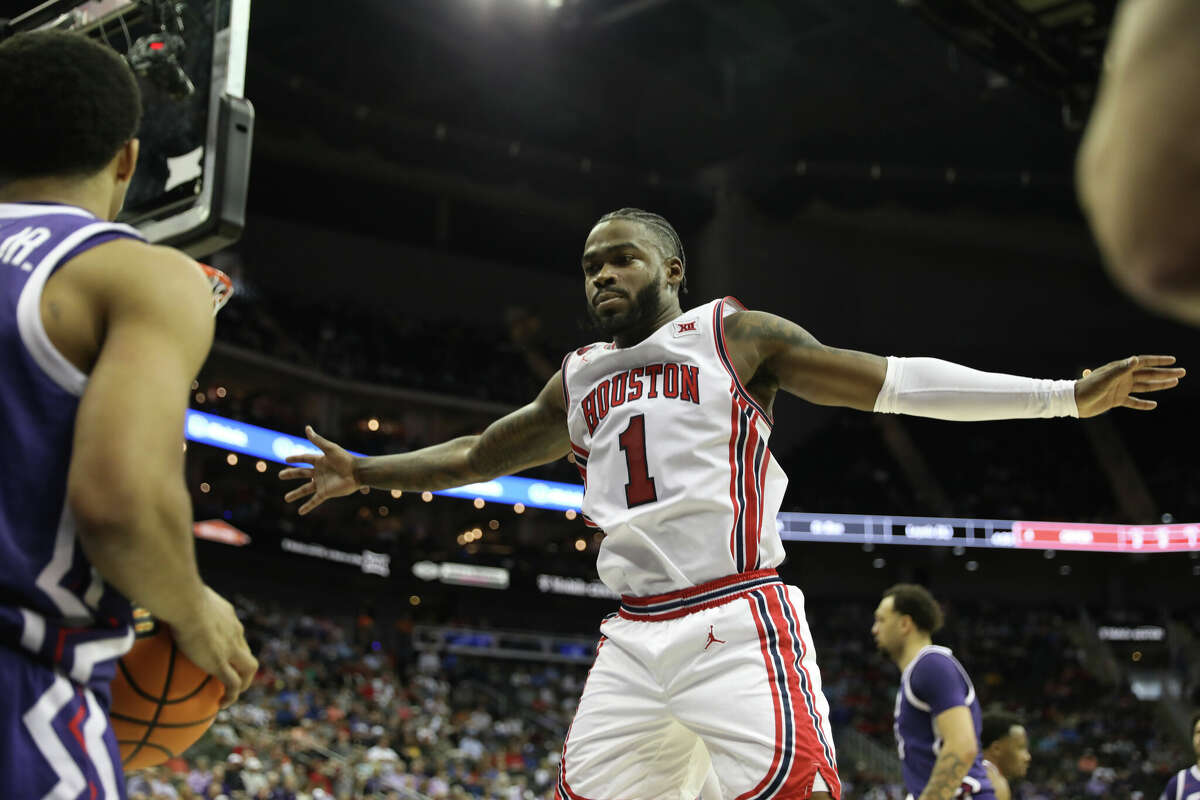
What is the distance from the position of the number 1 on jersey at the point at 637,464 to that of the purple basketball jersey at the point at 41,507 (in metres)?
1.81

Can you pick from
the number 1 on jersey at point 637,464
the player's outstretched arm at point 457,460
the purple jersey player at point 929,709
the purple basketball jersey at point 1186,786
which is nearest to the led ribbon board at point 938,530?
the purple basketball jersey at point 1186,786

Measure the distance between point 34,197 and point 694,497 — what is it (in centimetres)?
195

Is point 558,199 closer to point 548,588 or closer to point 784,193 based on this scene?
point 784,193

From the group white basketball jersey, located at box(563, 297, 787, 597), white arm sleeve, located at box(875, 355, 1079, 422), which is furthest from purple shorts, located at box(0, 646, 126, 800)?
white arm sleeve, located at box(875, 355, 1079, 422)

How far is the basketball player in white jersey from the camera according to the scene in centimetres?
323

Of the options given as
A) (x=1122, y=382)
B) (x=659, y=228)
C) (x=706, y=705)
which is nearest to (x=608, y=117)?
(x=659, y=228)

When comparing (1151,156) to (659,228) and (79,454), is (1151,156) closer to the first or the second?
(79,454)

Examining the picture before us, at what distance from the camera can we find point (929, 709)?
18.8 feet

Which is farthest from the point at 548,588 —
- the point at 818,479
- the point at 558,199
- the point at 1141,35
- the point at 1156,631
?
the point at 1141,35

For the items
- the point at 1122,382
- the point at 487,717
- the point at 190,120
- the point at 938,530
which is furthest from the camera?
the point at 938,530

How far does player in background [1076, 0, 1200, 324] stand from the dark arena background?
20.8 meters

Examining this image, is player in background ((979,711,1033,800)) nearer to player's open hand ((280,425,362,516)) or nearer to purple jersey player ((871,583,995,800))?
purple jersey player ((871,583,995,800))

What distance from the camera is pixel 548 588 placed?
29.2 metres

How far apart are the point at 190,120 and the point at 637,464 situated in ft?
6.36
